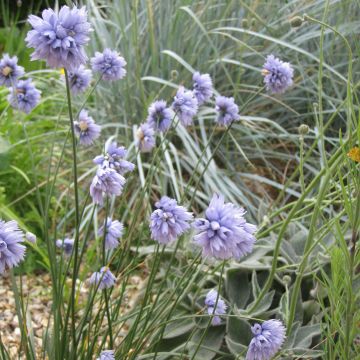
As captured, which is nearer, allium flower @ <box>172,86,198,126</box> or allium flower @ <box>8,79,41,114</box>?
allium flower @ <box>172,86,198,126</box>

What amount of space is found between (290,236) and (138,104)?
1056mm

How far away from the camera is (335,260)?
4.54 feet

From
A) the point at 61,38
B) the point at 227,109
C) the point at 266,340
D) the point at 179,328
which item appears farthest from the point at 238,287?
the point at 61,38

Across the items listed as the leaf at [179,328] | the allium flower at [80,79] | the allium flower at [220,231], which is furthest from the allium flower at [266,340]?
the allium flower at [80,79]

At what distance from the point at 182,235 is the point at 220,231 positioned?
→ 2.48 feet

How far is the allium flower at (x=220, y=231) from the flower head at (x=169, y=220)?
0.09 m

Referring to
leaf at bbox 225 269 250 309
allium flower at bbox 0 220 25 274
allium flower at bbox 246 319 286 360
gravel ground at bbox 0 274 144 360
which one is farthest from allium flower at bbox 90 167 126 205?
gravel ground at bbox 0 274 144 360

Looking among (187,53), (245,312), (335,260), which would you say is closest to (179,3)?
(187,53)

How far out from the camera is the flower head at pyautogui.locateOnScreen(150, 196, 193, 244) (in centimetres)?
124

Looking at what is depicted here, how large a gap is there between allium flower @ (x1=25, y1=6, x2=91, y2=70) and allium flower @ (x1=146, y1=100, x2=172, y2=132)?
0.59 meters

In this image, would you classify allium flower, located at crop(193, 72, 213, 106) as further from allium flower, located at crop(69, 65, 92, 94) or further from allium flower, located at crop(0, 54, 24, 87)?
allium flower, located at crop(0, 54, 24, 87)

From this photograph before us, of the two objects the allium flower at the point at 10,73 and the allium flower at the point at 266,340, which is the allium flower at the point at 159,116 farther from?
the allium flower at the point at 266,340

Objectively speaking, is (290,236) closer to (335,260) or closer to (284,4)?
(335,260)

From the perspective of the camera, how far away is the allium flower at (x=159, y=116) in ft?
5.71
